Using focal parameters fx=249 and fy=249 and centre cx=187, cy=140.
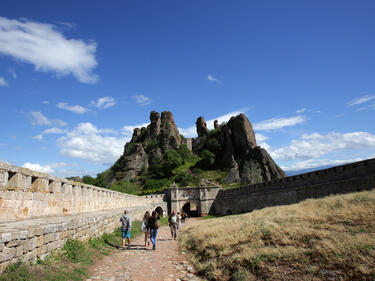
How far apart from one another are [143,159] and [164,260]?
208 feet

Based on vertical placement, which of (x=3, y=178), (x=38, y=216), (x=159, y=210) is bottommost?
(x=159, y=210)

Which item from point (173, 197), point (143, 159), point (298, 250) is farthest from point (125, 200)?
point (143, 159)

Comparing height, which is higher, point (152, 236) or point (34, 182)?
point (34, 182)

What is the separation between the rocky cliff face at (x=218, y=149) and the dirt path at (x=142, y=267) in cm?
3809

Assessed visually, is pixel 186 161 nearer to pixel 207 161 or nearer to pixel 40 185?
pixel 207 161

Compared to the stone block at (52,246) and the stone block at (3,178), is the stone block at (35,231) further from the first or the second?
the stone block at (3,178)

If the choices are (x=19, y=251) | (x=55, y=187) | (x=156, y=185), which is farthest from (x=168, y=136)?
(x=19, y=251)

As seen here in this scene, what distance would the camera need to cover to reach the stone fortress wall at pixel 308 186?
575 inches

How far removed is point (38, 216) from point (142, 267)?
3.41 meters

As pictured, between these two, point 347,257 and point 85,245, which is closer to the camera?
point 347,257

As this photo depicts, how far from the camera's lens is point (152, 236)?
34.0 ft

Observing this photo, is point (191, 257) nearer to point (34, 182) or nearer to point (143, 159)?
point (34, 182)

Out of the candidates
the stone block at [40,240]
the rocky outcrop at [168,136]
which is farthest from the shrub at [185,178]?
the stone block at [40,240]

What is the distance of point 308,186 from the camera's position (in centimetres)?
1888
